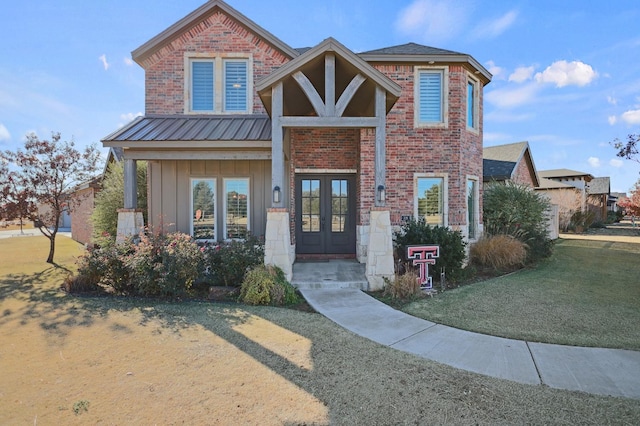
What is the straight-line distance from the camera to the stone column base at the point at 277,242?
6.91 metres

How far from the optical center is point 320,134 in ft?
31.8

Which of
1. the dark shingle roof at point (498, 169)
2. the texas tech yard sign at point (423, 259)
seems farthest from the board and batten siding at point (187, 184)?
the dark shingle roof at point (498, 169)

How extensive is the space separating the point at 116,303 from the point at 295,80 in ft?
18.9

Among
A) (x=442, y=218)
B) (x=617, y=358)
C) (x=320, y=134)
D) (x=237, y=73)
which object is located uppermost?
(x=237, y=73)

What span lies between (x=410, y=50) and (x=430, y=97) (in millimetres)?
1577

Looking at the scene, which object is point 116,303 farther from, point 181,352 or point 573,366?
point 573,366

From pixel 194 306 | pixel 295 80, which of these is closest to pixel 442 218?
pixel 295 80

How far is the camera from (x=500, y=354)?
13.3 ft

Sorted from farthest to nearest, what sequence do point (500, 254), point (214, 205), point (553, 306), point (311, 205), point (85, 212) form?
point (85, 212) → point (311, 205) → point (214, 205) → point (500, 254) → point (553, 306)

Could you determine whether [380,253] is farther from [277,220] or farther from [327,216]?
[327,216]

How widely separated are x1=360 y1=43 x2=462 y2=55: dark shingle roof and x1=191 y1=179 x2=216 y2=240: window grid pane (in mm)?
5975

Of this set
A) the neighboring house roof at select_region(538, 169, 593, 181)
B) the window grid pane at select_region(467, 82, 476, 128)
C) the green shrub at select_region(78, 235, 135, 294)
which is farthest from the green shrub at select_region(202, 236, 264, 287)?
the neighboring house roof at select_region(538, 169, 593, 181)

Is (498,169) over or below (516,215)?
over

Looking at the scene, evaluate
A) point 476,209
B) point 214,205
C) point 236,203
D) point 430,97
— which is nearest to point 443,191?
point 476,209
